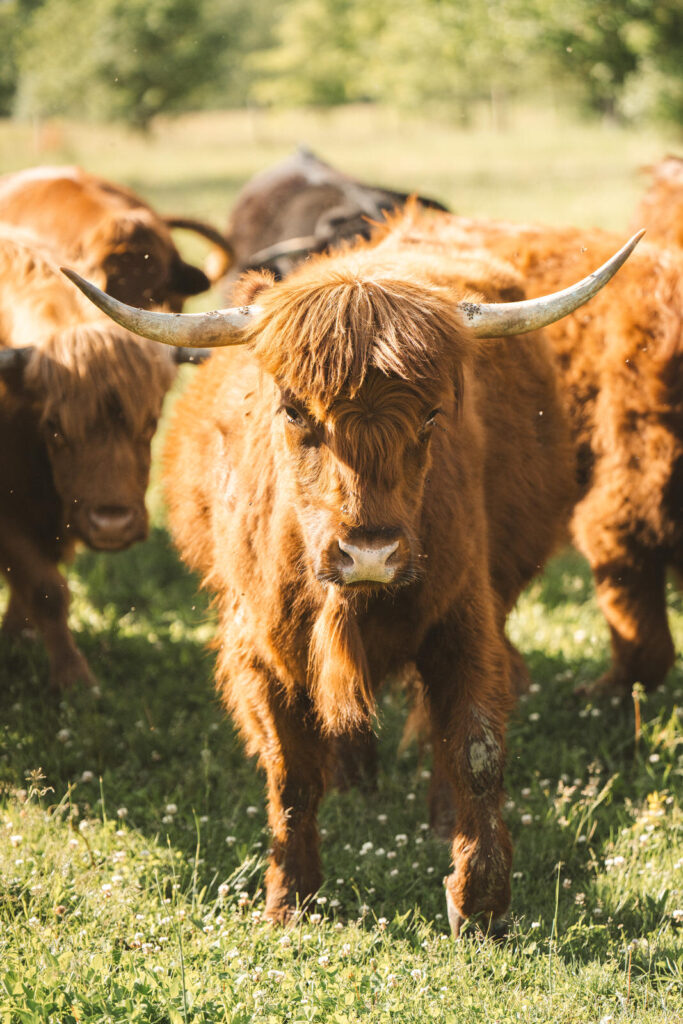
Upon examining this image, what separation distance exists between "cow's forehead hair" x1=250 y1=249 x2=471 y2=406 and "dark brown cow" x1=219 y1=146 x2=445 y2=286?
5.33m

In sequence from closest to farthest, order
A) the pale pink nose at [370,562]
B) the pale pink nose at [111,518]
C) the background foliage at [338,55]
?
the pale pink nose at [370,562] → the pale pink nose at [111,518] → the background foliage at [338,55]

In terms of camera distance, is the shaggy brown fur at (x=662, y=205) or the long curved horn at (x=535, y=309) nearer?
the long curved horn at (x=535, y=309)

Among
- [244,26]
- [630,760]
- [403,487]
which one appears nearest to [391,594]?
[403,487]

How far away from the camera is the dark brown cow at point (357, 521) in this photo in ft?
9.50

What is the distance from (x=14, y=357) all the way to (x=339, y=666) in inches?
85.3

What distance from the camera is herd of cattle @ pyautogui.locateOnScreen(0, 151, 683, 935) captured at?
2.96 metres

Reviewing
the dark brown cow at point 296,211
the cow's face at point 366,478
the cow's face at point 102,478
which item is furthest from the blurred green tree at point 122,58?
the cow's face at point 366,478

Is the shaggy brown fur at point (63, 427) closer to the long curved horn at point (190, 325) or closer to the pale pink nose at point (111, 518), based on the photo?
the pale pink nose at point (111, 518)

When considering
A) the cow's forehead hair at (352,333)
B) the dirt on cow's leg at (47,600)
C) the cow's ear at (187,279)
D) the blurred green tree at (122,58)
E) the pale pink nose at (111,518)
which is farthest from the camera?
the blurred green tree at (122,58)

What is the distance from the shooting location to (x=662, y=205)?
21.3 ft

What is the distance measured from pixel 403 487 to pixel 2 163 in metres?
18.9

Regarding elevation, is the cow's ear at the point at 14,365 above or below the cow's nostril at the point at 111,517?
above

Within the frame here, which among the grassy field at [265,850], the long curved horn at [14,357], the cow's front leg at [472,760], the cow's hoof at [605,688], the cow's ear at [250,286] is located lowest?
the cow's hoof at [605,688]

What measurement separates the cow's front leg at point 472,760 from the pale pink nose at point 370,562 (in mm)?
687
